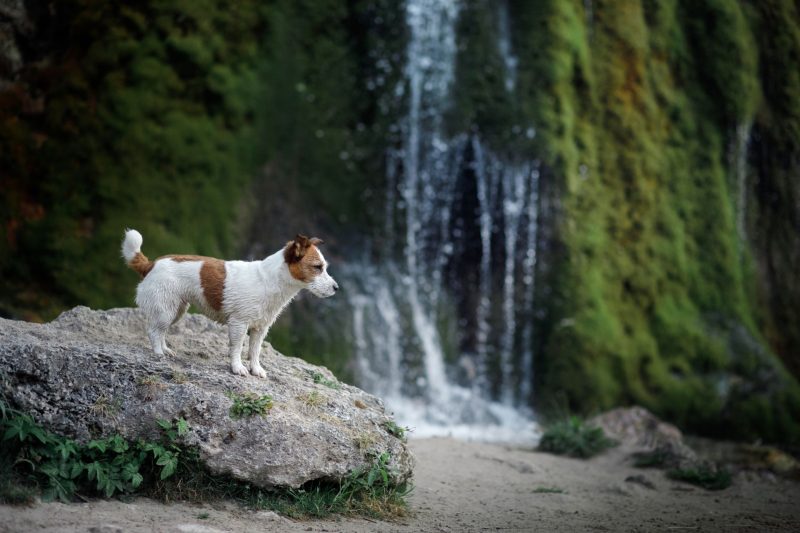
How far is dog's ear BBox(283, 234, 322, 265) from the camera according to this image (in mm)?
6203

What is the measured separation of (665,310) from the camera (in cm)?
1397

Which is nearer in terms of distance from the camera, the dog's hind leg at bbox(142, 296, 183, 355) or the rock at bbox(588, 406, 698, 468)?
the dog's hind leg at bbox(142, 296, 183, 355)

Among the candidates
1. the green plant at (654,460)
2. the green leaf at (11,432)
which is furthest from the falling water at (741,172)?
the green leaf at (11,432)

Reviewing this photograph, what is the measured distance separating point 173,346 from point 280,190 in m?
6.79

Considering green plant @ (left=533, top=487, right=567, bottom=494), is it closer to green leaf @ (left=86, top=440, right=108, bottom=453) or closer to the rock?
the rock

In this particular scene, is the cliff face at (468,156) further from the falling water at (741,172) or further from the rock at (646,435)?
the rock at (646,435)

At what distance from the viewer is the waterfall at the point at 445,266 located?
12930mm

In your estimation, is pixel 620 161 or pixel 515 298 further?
pixel 620 161

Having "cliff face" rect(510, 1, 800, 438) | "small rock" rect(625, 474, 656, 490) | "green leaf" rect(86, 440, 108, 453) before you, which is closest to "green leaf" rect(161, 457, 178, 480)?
"green leaf" rect(86, 440, 108, 453)

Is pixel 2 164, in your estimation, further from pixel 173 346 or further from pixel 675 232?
pixel 675 232

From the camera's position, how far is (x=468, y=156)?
45.2 feet

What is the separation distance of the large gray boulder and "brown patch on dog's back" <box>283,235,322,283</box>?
85 centimetres

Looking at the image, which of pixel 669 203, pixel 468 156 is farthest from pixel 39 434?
pixel 669 203

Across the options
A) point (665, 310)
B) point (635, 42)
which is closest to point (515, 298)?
point (665, 310)
